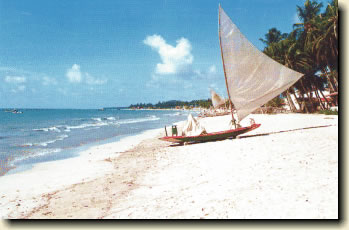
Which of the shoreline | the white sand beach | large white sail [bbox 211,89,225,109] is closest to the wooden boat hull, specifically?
the white sand beach

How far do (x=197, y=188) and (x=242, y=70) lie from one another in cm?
866

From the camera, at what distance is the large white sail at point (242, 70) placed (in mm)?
12469

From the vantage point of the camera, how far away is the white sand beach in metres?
4.21

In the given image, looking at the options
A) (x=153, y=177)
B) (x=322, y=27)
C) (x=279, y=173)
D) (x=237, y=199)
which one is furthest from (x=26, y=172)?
(x=322, y=27)

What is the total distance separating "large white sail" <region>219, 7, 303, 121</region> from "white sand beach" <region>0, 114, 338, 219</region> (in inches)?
142

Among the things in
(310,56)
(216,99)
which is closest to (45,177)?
(310,56)

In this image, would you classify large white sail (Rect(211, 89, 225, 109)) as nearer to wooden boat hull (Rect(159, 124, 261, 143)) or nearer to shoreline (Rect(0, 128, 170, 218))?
wooden boat hull (Rect(159, 124, 261, 143))

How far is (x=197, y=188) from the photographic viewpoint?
19.0ft

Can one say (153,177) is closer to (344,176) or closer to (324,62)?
(344,176)

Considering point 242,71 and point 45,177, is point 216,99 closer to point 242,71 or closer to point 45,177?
point 242,71

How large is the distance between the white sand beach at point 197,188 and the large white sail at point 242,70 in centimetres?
361

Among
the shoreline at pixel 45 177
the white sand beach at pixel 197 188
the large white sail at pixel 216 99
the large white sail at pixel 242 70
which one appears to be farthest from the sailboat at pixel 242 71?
the large white sail at pixel 216 99

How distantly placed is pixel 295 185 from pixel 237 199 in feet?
4.58

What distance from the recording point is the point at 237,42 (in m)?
12.6
